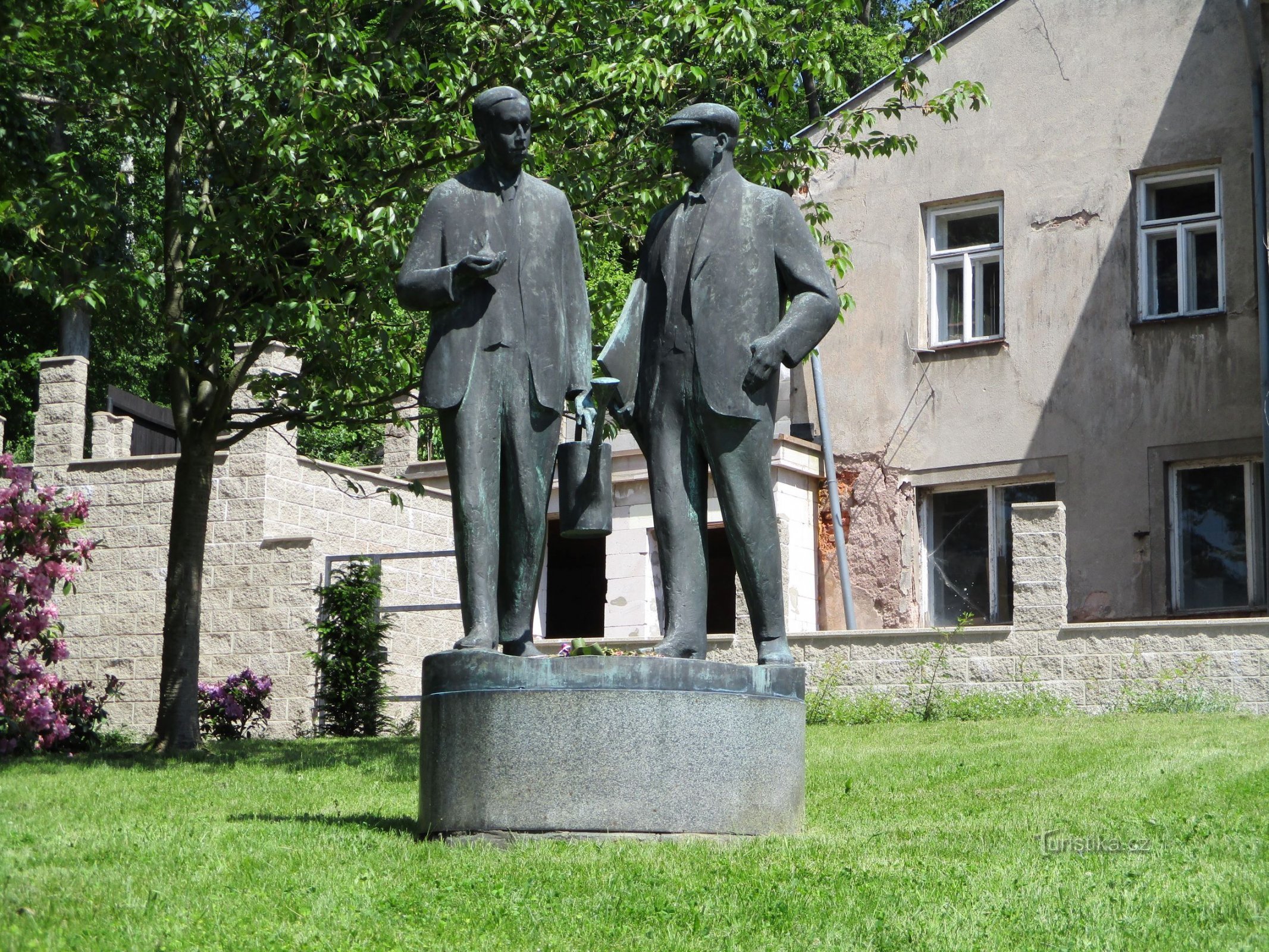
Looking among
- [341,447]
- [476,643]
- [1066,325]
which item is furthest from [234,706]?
[341,447]

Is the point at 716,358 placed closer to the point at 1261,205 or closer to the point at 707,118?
the point at 707,118

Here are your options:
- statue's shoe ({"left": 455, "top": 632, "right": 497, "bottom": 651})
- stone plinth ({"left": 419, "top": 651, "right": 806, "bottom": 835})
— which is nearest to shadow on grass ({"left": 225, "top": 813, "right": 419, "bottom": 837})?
stone plinth ({"left": 419, "top": 651, "right": 806, "bottom": 835})

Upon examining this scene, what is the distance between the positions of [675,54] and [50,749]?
8213 mm

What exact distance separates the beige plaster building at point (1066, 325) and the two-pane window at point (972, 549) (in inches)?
0.9

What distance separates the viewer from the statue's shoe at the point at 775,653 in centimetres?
773

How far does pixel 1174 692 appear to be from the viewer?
47.1 ft

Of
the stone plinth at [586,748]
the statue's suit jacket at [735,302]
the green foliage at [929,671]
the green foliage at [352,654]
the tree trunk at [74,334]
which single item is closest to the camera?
the stone plinth at [586,748]

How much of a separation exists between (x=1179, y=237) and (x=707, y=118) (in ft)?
39.1

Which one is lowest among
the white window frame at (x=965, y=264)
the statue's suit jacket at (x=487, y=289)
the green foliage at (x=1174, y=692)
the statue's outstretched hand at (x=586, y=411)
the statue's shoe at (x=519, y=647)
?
the green foliage at (x=1174, y=692)

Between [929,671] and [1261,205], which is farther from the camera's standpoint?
[1261,205]

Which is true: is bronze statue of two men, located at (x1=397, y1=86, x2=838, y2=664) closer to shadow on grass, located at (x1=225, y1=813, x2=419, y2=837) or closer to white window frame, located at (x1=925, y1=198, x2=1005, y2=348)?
shadow on grass, located at (x1=225, y1=813, x2=419, y2=837)

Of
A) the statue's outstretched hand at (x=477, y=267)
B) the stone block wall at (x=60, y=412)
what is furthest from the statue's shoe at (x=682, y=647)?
the stone block wall at (x=60, y=412)

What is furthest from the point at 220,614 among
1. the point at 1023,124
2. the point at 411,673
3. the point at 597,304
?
the point at 1023,124

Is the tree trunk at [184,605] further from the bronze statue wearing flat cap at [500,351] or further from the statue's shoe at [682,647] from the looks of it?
Result: the statue's shoe at [682,647]
